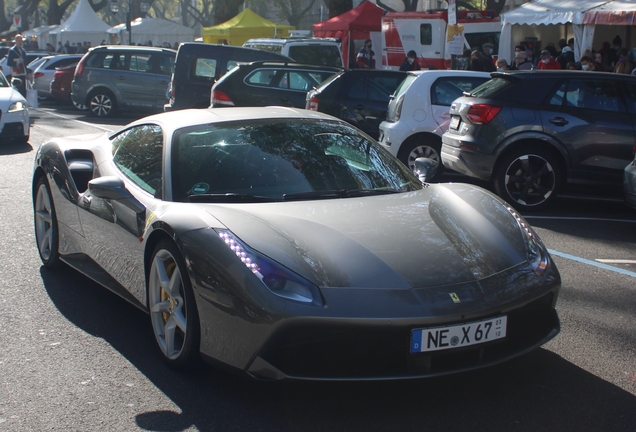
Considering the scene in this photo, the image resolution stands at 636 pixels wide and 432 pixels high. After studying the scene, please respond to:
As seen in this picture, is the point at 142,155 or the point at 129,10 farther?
the point at 129,10

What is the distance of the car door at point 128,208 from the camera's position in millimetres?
4266

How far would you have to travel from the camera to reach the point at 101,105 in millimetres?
19625

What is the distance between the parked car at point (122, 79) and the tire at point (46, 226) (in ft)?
45.3

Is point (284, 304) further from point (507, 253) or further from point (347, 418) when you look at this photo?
point (507, 253)

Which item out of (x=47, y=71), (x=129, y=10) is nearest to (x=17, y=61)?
(x=47, y=71)

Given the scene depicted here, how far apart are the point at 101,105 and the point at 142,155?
1568 centimetres

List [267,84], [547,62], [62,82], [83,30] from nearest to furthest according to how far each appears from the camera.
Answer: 1. [267,84]
2. [547,62]
3. [62,82]
4. [83,30]

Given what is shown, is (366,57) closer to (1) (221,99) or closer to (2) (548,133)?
(1) (221,99)

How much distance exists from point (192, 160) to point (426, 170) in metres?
Answer: 1.62

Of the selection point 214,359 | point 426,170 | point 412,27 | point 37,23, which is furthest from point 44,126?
point 37,23

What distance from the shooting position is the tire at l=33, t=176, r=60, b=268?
5613mm

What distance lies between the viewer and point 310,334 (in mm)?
3260

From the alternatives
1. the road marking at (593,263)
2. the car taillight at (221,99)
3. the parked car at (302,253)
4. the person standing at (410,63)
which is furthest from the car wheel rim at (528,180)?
the person standing at (410,63)

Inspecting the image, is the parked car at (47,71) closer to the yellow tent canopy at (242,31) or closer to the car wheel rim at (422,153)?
the yellow tent canopy at (242,31)
